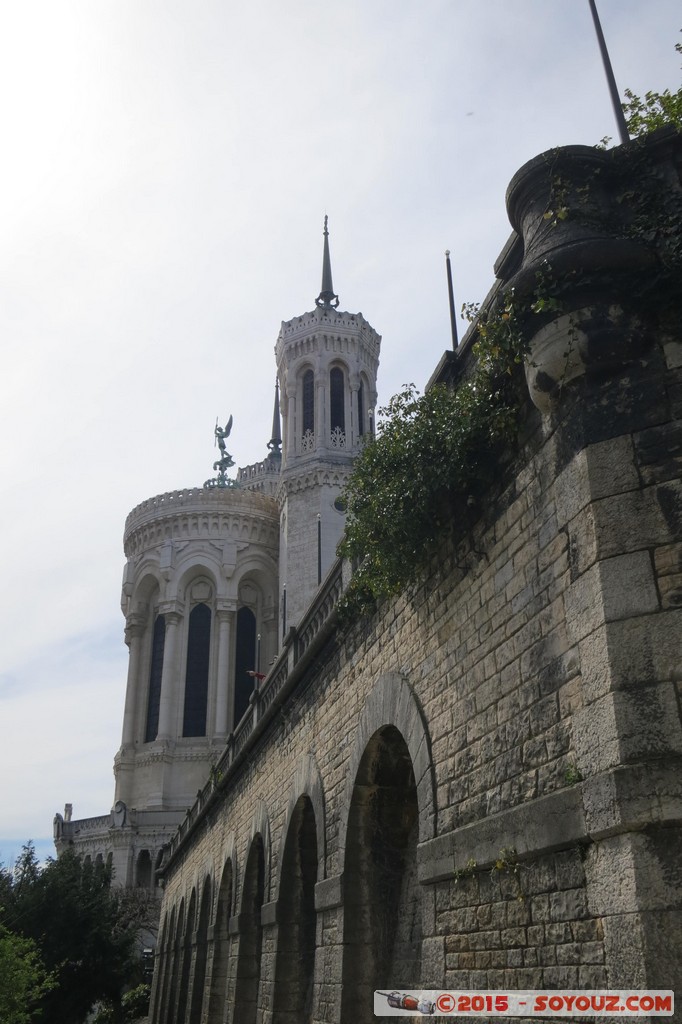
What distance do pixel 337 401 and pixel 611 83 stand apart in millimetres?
35118

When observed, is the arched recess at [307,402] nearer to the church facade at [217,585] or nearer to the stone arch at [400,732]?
the church facade at [217,585]

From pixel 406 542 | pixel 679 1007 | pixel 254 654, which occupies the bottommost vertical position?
pixel 679 1007

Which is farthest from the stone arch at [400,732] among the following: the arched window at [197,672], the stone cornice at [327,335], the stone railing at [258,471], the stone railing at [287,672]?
the stone railing at [258,471]

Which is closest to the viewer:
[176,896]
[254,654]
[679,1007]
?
[679,1007]

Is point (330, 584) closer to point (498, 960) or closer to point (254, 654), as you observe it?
point (498, 960)

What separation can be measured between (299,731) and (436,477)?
6532 mm

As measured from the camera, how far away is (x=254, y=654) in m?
46.8

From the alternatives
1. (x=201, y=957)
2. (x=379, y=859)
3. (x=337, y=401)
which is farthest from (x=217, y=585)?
(x=379, y=859)

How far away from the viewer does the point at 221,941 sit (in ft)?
56.5

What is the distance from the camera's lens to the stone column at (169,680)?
44375 millimetres

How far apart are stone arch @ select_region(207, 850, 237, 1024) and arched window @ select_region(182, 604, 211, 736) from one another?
2743 centimetres

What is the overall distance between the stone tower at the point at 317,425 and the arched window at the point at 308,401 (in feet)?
0.15

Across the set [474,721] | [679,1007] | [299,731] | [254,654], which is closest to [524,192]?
[474,721]

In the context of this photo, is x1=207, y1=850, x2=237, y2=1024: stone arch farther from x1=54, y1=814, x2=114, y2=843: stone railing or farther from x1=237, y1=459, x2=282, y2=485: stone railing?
x1=237, y1=459, x2=282, y2=485: stone railing
